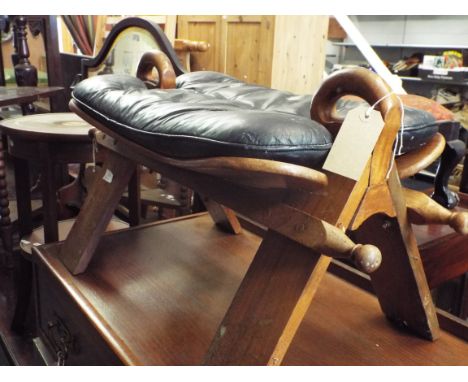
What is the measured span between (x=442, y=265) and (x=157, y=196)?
135 centimetres

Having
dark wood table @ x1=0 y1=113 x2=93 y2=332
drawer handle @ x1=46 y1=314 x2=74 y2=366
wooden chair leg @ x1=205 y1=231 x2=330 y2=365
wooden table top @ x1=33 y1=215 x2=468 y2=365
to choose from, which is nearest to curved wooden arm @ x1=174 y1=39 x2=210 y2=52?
dark wood table @ x1=0 y1=113 x2=93 y2=332

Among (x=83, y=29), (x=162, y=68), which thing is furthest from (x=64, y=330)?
(x=83, y=29)

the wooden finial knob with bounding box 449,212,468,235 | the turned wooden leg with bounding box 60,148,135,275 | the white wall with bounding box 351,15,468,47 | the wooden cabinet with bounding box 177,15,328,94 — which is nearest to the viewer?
the wooden finial knob with bounding box 449,212,468,235

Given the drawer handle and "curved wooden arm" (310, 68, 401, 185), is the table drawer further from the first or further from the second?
"curved wooden arm" (310, 68, 401, 185)

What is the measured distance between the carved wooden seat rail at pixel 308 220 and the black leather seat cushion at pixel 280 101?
0.05 metres

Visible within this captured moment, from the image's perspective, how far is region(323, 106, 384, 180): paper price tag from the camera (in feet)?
1.64

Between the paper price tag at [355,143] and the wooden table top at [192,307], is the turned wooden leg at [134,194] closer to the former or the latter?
the wooden table top at [192,307]

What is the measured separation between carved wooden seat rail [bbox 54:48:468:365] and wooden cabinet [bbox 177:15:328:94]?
1709mm

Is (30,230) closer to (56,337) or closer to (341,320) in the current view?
(56,337)

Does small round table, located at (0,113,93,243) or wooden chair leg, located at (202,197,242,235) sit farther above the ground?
small round table, located at (0,113,93,243)

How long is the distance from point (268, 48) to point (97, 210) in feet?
5.18

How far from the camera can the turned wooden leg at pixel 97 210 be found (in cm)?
89
